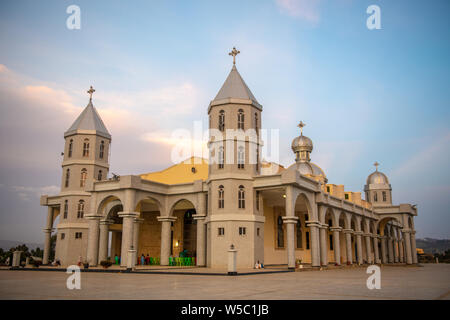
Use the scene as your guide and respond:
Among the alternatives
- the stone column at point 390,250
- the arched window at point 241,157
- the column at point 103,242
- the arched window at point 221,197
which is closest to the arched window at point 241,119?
the arched window at point 241,157

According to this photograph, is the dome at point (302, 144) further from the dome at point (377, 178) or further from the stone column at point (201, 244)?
the stone column at point (201, 244)

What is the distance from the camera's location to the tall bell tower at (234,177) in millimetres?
30562

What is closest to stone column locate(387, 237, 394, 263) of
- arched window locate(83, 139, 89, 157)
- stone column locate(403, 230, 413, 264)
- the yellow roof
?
stone column locate(403, 230, 413, 264)

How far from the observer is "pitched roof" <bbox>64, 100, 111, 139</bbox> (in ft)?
132

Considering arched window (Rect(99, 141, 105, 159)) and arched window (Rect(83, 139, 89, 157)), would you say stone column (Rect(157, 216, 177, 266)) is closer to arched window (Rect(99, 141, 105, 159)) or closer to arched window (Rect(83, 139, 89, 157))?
arched window (Rect(99, 141, 105, 159))

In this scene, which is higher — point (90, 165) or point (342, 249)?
point (90, 165)

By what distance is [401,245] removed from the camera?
6856cm

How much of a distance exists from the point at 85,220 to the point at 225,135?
17078 mm

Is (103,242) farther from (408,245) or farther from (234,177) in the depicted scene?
(408,245)

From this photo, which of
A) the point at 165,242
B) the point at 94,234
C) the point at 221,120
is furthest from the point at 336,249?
the point at 94,234

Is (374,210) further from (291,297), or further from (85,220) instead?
(291,297)
